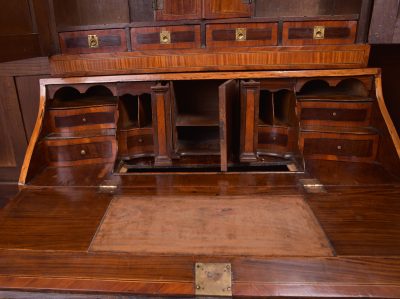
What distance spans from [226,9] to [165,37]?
277 mm

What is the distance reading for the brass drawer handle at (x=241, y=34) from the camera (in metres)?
1.31

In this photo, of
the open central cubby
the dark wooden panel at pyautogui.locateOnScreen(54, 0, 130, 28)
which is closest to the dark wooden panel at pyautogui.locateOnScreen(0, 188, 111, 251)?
the open central cubby

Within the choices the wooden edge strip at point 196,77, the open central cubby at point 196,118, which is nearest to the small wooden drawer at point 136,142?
the open central cubby at point 196,118

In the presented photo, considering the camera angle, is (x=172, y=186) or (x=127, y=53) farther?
(x=127, y=53)

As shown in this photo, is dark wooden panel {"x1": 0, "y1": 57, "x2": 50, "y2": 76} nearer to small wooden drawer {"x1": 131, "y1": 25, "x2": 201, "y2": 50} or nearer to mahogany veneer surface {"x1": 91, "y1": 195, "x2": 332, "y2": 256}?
small wooden drawer {"x1": 131, "y1": 25, "x2": 201, "y2": 50}

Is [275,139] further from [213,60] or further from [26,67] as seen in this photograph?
[26,67]

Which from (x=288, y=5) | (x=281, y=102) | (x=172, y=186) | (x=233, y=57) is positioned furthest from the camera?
(x=288, y=5)

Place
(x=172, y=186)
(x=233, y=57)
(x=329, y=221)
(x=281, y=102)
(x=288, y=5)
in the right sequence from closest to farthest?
(x=329, y=221) < (x=172, y=186) < (x=233, y=57) < (x=281, y=102) < (x=288, y=5)

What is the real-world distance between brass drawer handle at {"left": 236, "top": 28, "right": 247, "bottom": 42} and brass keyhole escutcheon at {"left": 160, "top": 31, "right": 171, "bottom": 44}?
287 millimetres

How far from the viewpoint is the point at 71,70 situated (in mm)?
1384

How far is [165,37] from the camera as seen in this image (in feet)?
4.38

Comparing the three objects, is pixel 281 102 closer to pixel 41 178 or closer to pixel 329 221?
pixel 329 221

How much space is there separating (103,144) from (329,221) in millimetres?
960

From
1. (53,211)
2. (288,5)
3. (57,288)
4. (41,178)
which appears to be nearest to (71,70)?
(41,178)
